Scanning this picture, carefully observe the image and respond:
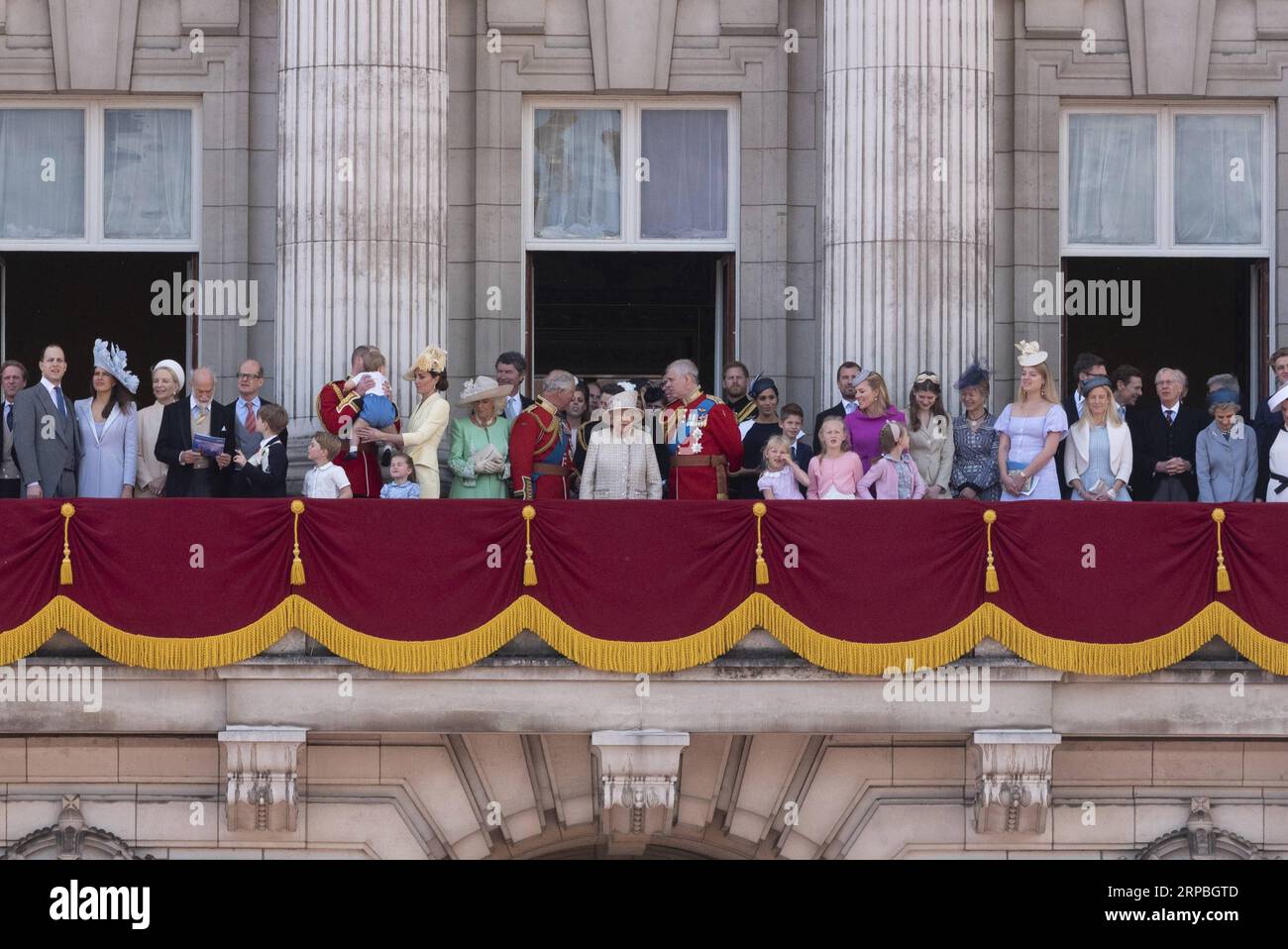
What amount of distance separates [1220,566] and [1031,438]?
2.01m

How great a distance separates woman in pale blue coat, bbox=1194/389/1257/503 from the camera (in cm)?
2338

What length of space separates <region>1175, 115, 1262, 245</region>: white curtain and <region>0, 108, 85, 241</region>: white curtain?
1162cm

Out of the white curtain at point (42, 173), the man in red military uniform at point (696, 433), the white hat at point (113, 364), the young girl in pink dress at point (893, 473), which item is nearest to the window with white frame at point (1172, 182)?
the young girl in pink dress at point (893, 473)

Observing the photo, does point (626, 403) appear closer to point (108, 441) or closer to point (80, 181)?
point (108, 441)

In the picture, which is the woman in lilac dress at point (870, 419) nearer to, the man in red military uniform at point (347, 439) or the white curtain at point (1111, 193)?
the man in red military uniform at point (347, 439)

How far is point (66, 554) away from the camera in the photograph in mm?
21922

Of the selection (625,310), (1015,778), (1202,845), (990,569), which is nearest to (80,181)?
(625,310)

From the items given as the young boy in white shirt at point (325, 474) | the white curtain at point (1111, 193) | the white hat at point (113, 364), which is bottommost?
the young boy in white shirt at point (325, 474)

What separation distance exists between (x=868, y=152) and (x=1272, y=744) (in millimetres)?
6915

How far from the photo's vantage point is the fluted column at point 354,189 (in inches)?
992

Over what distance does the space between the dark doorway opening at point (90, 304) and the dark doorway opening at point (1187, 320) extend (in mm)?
9688

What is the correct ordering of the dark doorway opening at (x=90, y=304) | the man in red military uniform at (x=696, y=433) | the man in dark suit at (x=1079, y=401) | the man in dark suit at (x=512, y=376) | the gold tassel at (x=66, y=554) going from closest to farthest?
1. the gold tassel at (x=66, y=554)
2. the man in red military uniform at (x=696, y=433)
3. the man in dark suit at (x=1079, y=401)
4. the man in dark suit at (x=512, y=376)
5. the dark doorway opening at (x=90, y=304)

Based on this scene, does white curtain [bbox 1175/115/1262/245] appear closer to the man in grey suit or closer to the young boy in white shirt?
the young boy in white shirt

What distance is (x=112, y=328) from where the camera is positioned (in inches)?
1144
